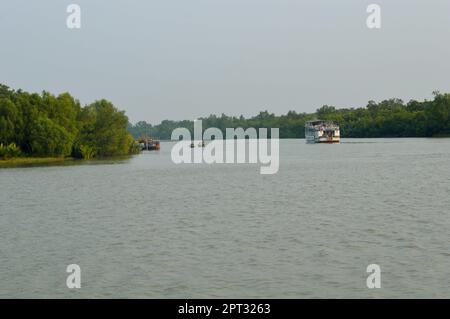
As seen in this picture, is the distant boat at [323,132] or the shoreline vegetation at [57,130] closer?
the shoreline vegetation at [57,130]

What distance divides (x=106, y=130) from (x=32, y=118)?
58.1 ft

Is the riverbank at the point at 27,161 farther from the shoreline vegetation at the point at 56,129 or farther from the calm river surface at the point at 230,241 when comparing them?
the calm river surface at the point at 230,241

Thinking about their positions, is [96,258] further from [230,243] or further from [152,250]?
[230,243]

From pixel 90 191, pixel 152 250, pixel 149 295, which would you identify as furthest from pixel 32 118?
pixel 149 295

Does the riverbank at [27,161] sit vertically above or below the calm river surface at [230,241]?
above

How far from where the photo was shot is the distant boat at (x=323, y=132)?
7160 inches

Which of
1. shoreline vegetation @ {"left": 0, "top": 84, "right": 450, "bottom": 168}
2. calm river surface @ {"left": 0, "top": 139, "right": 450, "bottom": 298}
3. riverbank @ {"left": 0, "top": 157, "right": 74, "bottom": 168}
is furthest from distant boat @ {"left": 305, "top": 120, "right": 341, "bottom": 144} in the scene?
calm river surface @ {"left": 0, "top": 139, "right": 450, "bottom": 298}

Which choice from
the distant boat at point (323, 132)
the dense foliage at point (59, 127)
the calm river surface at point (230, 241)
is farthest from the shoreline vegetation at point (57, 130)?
the distant boat at point (323, 132)

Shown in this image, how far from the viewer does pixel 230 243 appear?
25.0 metres

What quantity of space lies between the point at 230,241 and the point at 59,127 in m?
78.0

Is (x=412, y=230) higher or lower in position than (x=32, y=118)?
lower

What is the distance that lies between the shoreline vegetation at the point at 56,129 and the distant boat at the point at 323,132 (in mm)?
78668

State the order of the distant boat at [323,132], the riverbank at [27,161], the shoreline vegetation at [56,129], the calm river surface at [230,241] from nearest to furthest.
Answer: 1. the calm river surface at [230,241]
2. the riverbank at [27,161]
3. the shoreline vegetation at [56,129]
4. the distant boat at [323,132]

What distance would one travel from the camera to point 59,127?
98.5 metres
